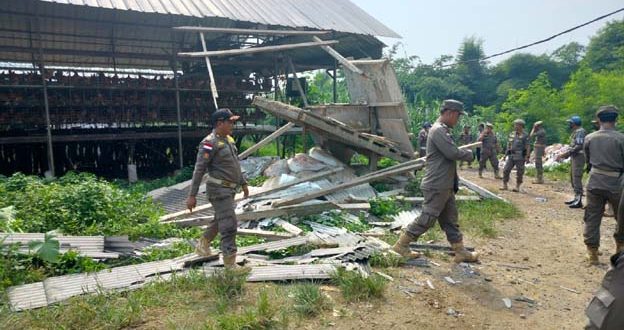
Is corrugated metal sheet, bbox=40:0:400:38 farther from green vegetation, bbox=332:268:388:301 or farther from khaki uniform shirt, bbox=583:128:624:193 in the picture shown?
green vegetation, bbox=332:268:388:301

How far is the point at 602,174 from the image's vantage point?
222 inches

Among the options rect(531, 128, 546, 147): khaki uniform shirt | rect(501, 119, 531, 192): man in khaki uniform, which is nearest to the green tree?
rect(531, 128, 546, 147): khaki uniform shirt

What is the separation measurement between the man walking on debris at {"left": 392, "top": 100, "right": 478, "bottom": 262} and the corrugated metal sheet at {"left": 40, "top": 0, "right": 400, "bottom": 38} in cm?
838

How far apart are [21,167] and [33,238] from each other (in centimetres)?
818

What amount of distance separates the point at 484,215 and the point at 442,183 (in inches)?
136

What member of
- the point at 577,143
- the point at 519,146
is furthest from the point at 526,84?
the point at 577,143

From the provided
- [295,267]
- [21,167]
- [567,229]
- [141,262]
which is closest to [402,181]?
[567,229]

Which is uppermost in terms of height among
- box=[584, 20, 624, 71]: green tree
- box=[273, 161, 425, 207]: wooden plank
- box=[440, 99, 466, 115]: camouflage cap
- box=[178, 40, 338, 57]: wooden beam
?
box=[584, 20, 624, 71]: green tree

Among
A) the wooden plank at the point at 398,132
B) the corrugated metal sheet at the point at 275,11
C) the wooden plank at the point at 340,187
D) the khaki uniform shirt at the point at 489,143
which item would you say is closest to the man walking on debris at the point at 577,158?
the wooden plank at the point at 398,132

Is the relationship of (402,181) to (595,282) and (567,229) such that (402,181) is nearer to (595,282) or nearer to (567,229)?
(567,229)

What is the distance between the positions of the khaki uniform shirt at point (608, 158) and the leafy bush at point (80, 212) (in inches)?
239

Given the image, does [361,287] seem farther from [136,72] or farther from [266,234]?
[136,72]

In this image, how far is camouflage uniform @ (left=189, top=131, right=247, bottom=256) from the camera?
492 cm

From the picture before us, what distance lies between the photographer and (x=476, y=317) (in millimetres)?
4047
